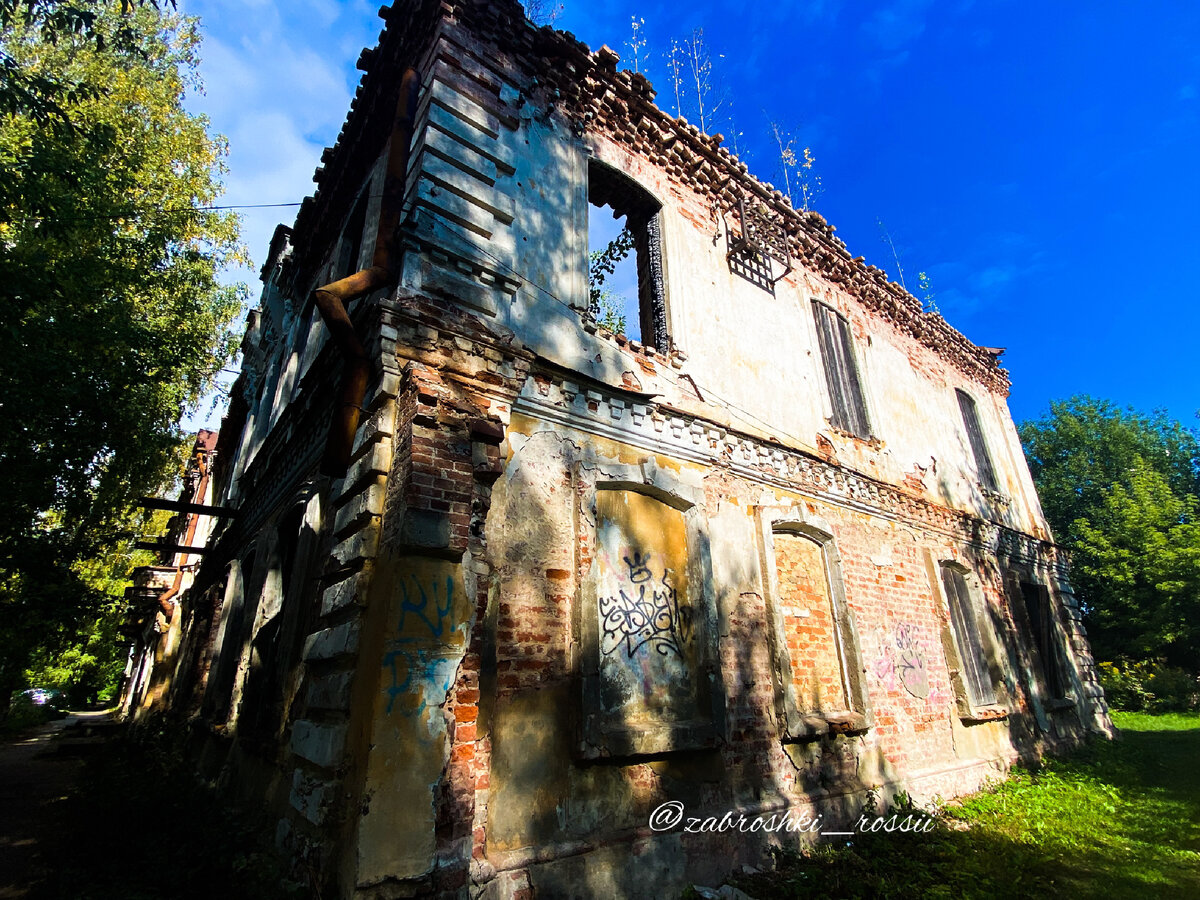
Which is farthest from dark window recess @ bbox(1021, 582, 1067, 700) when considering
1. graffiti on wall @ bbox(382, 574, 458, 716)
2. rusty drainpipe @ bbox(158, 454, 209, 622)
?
rusty drainpipe @ bbox(158, 454, 209, 622)

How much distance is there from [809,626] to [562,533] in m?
3.62

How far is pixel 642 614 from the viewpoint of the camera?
5117 mm

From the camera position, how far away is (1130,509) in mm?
22109

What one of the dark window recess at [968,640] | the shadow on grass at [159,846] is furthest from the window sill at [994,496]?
the shadow on grass at [159,846]

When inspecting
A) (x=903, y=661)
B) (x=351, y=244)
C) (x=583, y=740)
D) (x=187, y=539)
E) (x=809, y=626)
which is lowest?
(x=583, y=740)

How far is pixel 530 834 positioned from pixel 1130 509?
28.1 meters

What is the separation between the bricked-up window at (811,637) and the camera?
5.92m

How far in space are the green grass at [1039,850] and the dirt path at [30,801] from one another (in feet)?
19.4

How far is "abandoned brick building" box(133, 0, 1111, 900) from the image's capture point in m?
3.68

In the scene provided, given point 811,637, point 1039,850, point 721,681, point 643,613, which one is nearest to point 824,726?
point 811,637

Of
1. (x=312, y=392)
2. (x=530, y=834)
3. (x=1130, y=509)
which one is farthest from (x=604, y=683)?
(x=1130, y=509)

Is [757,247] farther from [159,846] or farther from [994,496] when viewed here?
[159,846]

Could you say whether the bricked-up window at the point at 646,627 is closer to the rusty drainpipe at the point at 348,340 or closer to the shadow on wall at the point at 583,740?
the shadow on wall at the point at 583,740

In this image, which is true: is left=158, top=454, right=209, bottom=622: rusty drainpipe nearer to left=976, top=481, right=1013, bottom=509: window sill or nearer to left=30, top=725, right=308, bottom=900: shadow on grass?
left=30, top=725, right=308, bottom=900: shadow on grass
